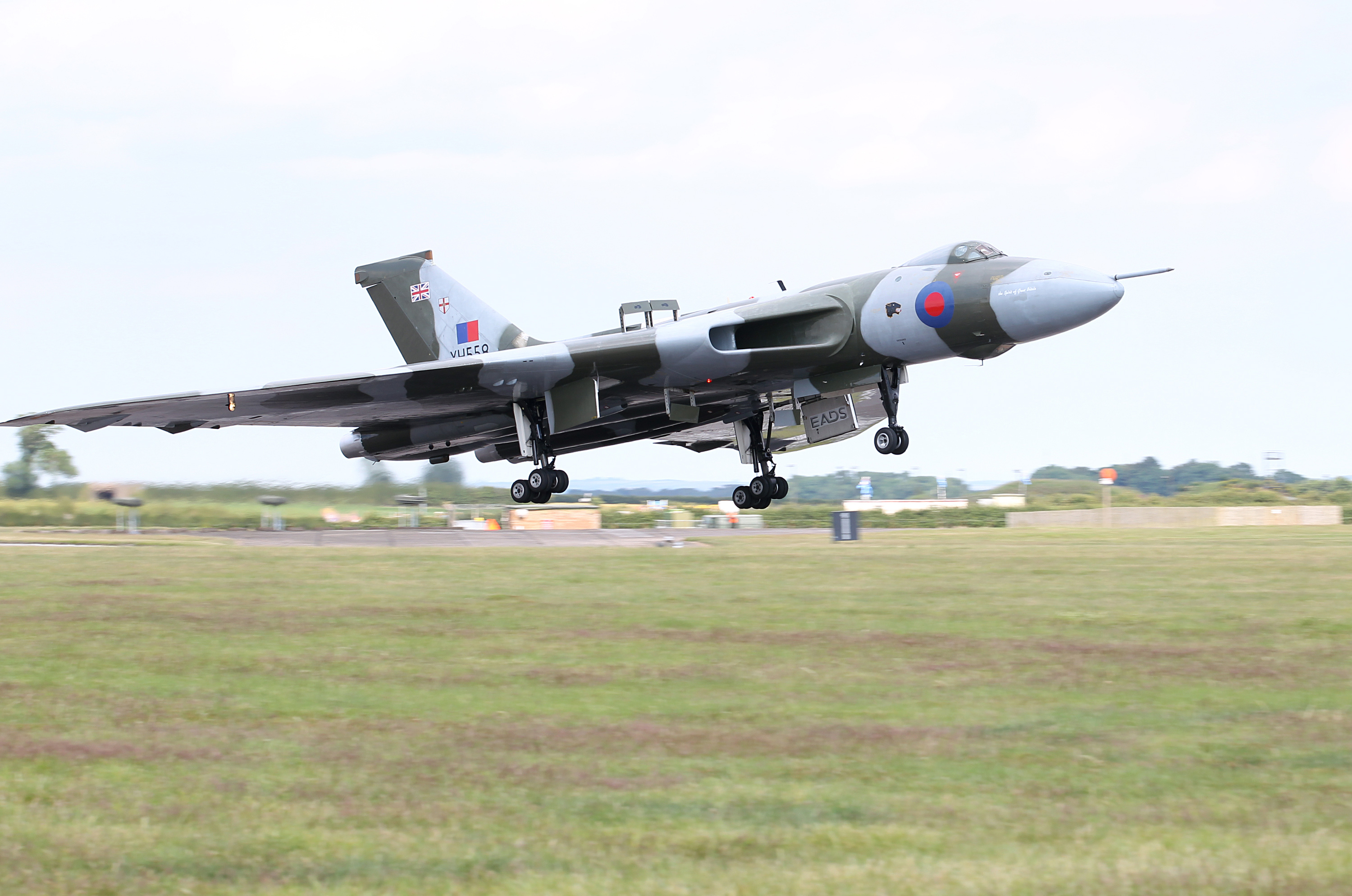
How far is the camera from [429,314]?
2327 centimetres

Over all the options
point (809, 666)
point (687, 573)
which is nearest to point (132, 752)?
point (809, 666)

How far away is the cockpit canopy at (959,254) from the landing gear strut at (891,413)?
1.48 meters

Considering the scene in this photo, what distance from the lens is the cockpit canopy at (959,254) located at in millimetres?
16078

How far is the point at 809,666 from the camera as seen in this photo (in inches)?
492

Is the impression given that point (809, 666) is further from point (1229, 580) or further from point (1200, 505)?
point (1200, 505)

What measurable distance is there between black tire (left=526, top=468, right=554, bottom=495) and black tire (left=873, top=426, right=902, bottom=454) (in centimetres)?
588

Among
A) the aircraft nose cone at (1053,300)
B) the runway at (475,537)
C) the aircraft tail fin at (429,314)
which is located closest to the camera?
the aircraft nose cone at (1053,300)

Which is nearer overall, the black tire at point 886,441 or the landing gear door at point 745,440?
the black tire at point 886,441

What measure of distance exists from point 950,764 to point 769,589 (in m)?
12.7

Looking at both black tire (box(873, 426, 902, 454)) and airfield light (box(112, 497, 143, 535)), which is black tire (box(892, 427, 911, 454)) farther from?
airfield light (box(112, 497, 143, 535))

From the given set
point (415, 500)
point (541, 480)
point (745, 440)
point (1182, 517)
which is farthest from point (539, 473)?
point (1182, 517)

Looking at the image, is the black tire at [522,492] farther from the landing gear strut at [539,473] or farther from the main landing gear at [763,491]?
the main landing gear at [763,491]

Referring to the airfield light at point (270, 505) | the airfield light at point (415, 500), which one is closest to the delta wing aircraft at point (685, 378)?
the airfield light at point (415, 500)

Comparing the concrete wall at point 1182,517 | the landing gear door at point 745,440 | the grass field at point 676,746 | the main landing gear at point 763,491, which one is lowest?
the grass field at point 676,746
